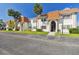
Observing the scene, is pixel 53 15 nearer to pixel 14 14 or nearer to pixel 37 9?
pixel 37 9

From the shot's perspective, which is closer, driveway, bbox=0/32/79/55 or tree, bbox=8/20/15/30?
driveway, bbox=0/32/79/55

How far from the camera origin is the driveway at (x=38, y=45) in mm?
4820

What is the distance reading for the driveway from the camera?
4.82 metres

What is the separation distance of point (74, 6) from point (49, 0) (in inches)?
14.9

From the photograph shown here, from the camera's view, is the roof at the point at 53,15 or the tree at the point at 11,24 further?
the tree at the point at 11,24

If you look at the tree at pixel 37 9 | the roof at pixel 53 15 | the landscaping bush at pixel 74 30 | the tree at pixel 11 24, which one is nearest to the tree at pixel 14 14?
the tree at pixel 11 24

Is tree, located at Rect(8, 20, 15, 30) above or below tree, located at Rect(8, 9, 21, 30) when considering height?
below

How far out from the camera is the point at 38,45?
489 centimetres

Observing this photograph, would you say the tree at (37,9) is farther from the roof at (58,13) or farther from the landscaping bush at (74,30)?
the landscaping bush at (74,30)

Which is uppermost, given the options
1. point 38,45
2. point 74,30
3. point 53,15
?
point 53,15

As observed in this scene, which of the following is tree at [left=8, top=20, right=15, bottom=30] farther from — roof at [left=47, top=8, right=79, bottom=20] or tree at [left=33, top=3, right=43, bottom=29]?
roof at [left=47, top=8, right=79, bottom=20]

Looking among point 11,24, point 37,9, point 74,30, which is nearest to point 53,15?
point 37,9

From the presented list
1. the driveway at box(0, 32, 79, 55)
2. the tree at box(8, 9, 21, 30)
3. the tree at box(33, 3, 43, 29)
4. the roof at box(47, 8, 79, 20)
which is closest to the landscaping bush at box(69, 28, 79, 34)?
the driveway at box(0, 32, 79, 55)
